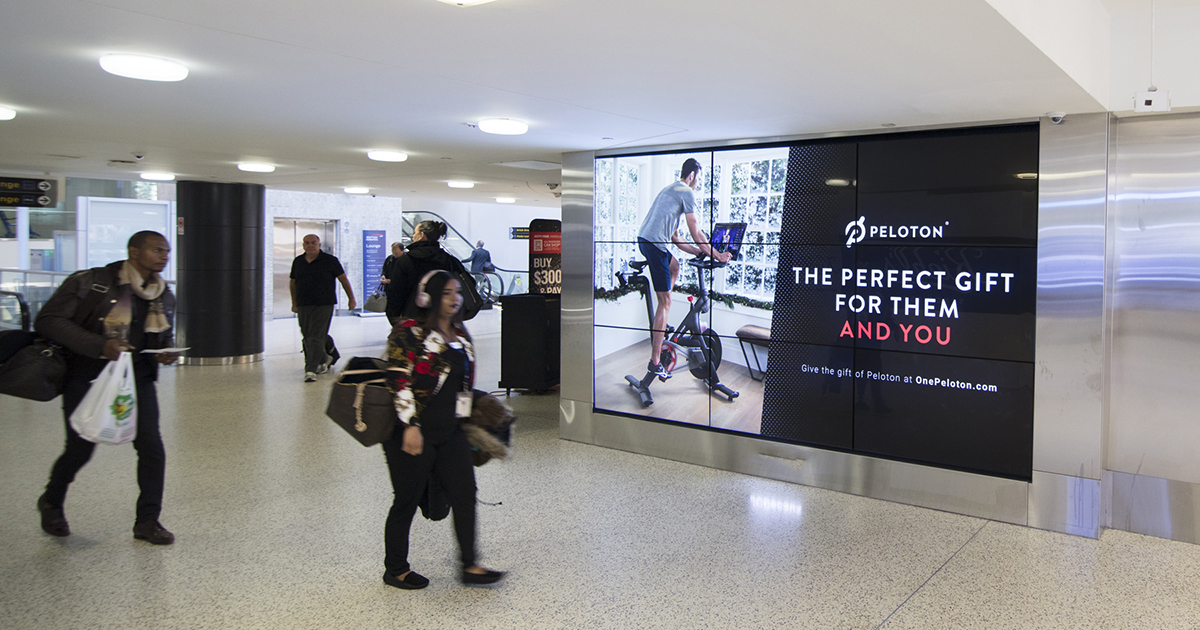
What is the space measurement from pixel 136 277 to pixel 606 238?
11.7 ft

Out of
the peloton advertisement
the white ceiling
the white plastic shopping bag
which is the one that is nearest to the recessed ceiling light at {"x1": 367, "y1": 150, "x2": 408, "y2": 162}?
the white ceiling

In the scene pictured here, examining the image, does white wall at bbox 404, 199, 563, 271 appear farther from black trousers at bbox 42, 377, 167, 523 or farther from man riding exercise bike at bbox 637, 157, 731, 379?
black trousers at bbox 42, 377, 167, 523

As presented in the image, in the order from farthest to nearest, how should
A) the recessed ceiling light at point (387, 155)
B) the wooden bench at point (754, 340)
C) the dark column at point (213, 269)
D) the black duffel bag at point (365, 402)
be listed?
the dark column at point (213, 269)
the recessed ceiling light at point (387, 155)
the wooden bench at point (754, 340)
the black duffel bag at point (365, 402)

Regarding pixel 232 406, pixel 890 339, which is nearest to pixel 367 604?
pixel 890 339

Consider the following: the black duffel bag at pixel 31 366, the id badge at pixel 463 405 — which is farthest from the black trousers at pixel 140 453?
the id badge at pixel 463 405

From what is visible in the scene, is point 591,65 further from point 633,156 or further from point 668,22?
point 633,156

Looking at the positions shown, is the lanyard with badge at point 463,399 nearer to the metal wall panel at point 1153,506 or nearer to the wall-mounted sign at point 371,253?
the metal wall panel at point 1153,506

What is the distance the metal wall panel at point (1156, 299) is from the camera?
448cm

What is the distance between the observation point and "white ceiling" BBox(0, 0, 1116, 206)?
2834 millimetres

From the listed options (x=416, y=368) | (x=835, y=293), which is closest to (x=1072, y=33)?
(x=835, y=293)

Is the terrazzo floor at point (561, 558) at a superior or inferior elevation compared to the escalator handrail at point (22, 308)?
inferior

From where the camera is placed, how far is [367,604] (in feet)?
11.5

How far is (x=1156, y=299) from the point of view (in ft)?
15.0

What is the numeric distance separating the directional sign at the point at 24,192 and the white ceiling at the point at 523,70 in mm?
4731
